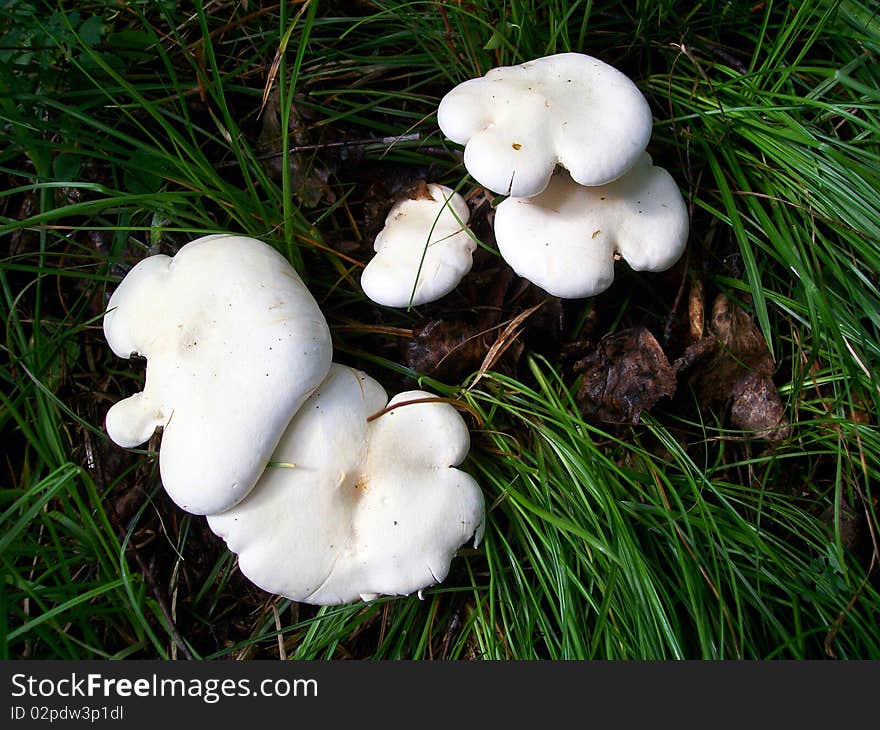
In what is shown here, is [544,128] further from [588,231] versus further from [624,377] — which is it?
[624,377]

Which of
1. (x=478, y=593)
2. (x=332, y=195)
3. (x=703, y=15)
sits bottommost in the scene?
(x=478, y=593)

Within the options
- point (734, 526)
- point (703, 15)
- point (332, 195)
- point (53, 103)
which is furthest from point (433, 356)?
point (703, 15)

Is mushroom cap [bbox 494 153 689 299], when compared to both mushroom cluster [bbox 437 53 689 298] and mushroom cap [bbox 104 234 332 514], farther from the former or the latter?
mushroom cap [bbox 104 234 332 514]

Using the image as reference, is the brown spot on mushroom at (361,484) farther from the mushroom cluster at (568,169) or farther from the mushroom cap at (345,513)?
the mushroom cluster at (568,169)

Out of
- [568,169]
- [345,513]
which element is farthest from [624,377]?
[345,513]

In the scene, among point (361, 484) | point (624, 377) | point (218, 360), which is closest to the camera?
point (218, 360)

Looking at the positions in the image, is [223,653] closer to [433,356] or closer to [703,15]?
[433,356]
